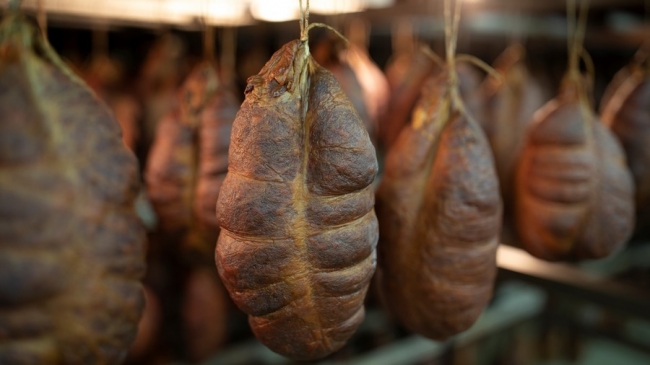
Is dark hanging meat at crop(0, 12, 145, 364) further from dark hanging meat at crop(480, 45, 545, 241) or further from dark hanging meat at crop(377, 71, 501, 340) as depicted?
dark hanging meat at crop(480, 45, 545, 241)

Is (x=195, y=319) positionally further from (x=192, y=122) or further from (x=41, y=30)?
(x=41, y=30)

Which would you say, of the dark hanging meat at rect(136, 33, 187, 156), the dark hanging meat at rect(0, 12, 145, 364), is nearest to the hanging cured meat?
the dark hanging meat at rect(0, 12, 145, 364)

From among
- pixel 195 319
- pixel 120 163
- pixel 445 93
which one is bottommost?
pixel 195 319

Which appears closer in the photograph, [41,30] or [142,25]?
[41,30]

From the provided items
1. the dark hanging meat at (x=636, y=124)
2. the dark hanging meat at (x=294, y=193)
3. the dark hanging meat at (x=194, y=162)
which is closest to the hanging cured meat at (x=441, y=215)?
the dark hanging meat at (x=294, y=193)

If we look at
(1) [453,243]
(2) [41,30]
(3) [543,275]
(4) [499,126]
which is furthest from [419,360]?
(2) [41,30]

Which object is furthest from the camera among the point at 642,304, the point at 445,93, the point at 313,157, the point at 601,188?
the point at 642,304

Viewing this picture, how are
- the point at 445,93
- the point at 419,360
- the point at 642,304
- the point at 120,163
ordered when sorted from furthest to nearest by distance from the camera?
the point at 419,360, the point at 642,304, the point at 445,93, the point at 120,163

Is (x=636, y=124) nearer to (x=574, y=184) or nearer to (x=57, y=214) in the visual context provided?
(x=574, y=184)
